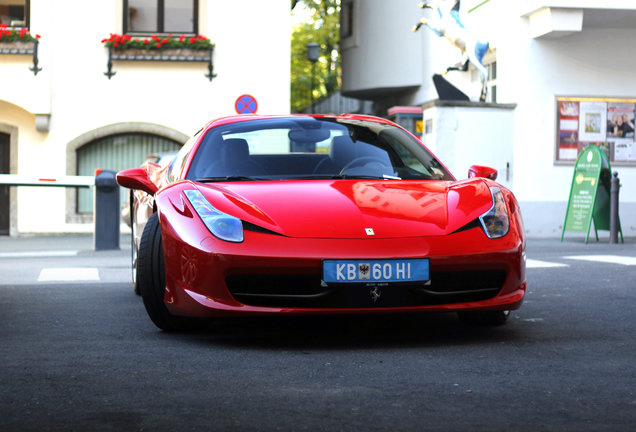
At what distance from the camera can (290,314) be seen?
5.28m

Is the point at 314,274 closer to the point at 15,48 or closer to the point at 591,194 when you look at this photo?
the point at 591,194

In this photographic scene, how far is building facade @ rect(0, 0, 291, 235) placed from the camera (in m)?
22.3

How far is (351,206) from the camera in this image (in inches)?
217

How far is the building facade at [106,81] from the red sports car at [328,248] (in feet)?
55.5

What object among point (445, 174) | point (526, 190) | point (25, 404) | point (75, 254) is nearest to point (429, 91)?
point (526, 190)

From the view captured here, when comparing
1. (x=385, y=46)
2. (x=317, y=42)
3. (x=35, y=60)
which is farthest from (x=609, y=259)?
(x=317, y=42)

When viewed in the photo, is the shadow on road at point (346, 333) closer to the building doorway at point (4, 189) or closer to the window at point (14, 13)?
the building doorway at point (4, 189)

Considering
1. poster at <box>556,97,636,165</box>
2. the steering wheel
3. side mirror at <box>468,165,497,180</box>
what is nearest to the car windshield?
the steering wheel

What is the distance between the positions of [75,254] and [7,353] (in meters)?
9.99

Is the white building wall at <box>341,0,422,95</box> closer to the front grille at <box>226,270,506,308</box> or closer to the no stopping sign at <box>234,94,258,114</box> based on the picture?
the no stopping sign at <box>234,94,258,114</box>

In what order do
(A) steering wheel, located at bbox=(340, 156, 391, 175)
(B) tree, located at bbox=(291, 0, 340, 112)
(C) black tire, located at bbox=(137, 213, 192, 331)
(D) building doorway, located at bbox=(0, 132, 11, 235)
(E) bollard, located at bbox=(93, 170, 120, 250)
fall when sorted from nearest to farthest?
1. (C) black tire, located at bbox=(137, 213, 192, 331)
2. (A) steering wheel, located at bbox=(340, 156, 391, 175)
3. (E) bollard, located at bbox=(93, 170, 120, 250)
4. (D) building doorway, located at bbox=(0, 132, 11, 235)
5. (B) tree, located at bbox=(291, 0, 340, 112)

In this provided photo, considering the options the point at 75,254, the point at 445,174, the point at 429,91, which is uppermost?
the point at 429,91

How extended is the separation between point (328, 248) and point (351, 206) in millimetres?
391

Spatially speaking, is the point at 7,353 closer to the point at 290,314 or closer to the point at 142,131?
the point at 290,314
